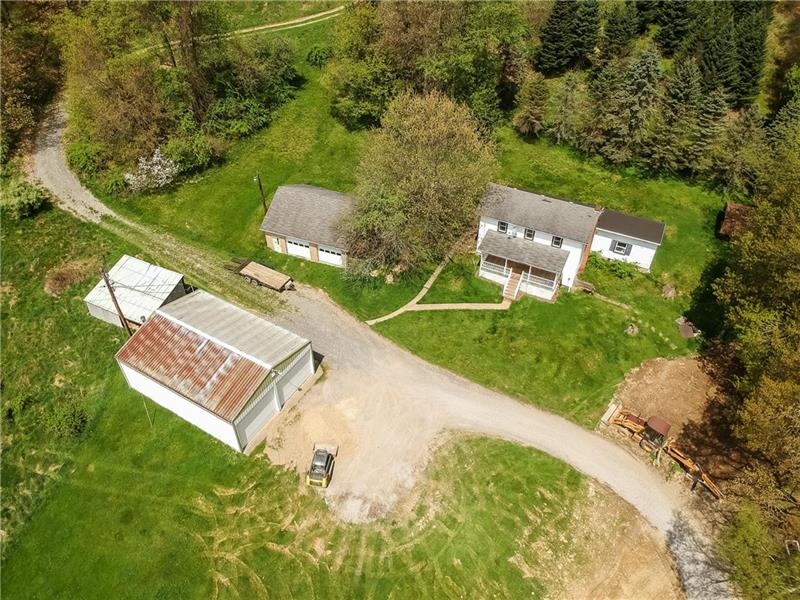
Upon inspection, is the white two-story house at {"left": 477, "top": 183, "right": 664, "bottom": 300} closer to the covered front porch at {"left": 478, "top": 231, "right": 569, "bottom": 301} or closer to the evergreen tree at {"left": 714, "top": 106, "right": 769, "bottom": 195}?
the covered front porch at {"left": 478, "top": 231, "right": 569, "bottom": 301}

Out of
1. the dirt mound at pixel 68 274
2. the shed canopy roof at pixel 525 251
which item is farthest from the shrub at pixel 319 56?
the shed canopy roof at pixel 525 251

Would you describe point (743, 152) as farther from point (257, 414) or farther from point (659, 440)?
point (257, 414)

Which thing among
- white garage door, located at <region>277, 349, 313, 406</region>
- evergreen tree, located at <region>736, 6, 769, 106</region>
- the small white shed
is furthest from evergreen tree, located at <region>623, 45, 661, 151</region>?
the small white shed

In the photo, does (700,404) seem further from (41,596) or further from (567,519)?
(41,596)

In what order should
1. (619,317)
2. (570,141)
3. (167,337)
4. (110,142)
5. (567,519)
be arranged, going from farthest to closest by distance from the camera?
1. (570,141)
2. (110,142)
3. (619,317)
4. (167,337)
5. (567,519)

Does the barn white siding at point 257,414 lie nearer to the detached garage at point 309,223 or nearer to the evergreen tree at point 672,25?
the detached garage at point 309,223

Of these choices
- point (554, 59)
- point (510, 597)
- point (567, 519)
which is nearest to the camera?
point (510, 597)

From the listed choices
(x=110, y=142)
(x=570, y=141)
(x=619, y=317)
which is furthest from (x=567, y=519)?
(x=110, y=142)
